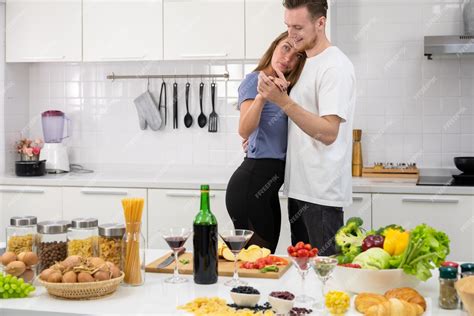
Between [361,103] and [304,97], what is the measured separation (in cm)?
183

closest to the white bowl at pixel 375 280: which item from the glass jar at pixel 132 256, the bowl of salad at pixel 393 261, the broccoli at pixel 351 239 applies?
the bowl of salad at pixel 393 261

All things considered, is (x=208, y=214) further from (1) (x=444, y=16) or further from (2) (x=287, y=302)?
(1) (x=444, y=16)

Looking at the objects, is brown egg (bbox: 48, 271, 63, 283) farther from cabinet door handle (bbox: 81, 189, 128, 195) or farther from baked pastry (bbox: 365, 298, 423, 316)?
cabinet door handle (bbox: 81, 189, 128, 195)

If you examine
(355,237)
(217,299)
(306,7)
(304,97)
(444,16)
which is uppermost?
(444,16)

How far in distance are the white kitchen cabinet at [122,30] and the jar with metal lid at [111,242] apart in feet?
8.72

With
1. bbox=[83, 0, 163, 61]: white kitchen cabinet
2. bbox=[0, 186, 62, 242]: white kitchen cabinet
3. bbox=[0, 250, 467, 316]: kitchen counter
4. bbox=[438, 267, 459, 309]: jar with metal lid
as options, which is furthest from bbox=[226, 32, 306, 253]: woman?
bbox=[0, 186, 62, 242]: white kitchen cabinet

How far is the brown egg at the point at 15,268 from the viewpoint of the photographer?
204 cm

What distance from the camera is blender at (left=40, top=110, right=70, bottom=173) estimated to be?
16.0 ft

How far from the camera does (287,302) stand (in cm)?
177

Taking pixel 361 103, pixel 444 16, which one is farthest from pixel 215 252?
pixel 444 16

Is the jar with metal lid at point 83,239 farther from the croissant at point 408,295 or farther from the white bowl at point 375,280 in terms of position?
the croissant at point 408,295

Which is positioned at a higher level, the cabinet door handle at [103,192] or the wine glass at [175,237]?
the wine glass at [175,237]

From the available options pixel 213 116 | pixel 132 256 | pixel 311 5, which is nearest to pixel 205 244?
pixel 132 256

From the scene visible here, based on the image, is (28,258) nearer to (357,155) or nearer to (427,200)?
(427,200)
